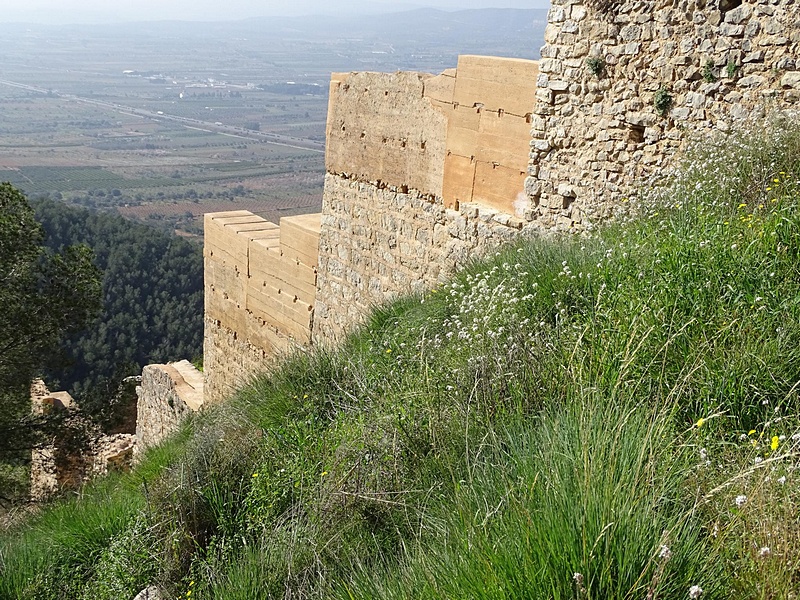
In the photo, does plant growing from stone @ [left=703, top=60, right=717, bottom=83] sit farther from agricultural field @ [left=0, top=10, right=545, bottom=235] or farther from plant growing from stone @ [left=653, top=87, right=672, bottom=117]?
agricultural field @ [left=0, top=10, right=545, bottom=235]

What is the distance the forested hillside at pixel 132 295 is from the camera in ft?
67.0

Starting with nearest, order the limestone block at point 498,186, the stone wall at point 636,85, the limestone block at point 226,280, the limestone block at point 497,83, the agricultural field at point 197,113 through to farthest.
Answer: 1. the stone wall at point 636,85
2. the limestone block at point 497,83
3. the limestone block at point 498,186
4. the limestone block at point 226,280
5. the agricultural field at point 197,113

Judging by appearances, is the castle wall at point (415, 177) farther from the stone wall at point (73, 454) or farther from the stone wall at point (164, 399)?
the stone wall at point (73, 454)

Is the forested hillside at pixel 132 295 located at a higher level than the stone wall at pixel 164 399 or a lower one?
lower

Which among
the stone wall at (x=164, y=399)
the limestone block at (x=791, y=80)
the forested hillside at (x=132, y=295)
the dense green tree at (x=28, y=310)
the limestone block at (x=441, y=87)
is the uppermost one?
the limestone block at (x=791, y=80)

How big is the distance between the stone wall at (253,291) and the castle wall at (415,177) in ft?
1.35

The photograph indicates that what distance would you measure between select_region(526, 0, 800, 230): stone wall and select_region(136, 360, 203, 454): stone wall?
21.9 ft

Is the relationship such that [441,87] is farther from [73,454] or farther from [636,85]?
[73,454]

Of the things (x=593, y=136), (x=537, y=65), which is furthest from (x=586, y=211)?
(x=537, y=65)

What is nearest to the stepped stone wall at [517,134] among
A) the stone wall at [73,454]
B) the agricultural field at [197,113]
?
the agricultural field at [197,113]

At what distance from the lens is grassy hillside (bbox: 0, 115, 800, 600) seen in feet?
7.14

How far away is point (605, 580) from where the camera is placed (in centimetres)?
208

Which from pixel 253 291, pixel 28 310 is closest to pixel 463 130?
pixel 253 291

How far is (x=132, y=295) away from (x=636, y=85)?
19.6 metres
